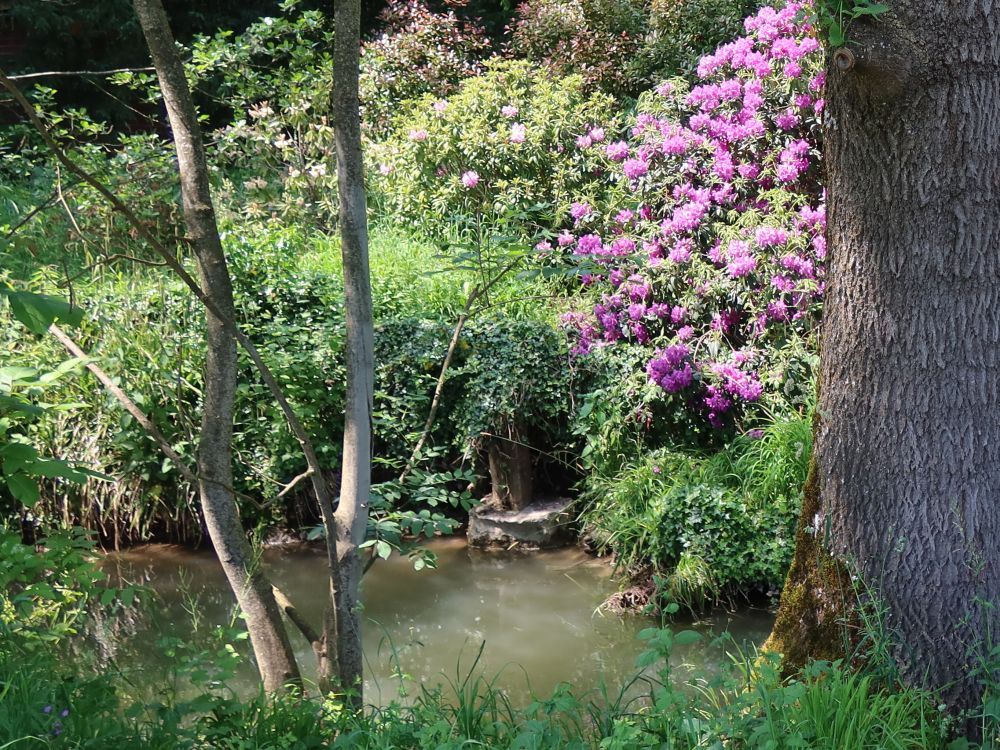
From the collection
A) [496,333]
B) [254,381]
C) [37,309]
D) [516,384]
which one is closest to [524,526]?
[516,384]

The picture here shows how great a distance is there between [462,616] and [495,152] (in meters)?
4.26

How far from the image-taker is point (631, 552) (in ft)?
18.3

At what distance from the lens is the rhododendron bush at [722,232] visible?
18.9 ft

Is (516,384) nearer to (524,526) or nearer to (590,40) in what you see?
(524,526)

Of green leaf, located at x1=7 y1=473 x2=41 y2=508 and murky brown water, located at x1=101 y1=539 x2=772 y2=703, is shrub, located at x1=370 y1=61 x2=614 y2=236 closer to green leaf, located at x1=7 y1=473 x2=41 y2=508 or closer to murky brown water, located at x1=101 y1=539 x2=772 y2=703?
murky brown water, located at x1=101 y1=539 x2=772 y2=703

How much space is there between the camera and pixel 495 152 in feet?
27.1

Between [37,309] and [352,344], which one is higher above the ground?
[37,309]

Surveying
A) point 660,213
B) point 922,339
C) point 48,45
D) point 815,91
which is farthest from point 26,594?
point 48,45

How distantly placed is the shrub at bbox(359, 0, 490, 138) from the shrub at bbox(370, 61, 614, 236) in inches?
51.0

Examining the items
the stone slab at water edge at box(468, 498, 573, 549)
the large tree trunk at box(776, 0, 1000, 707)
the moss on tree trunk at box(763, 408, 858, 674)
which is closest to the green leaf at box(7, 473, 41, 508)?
the moss on tree trunk at box(763, 408, 858, 674)

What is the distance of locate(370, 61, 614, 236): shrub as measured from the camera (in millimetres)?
8000

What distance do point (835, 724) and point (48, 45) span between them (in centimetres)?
1408

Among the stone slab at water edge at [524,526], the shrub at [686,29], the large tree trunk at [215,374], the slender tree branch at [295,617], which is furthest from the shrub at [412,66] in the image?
the slender tree branch at [295,617]

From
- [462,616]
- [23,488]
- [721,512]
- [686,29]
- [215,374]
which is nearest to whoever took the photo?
[23,488]
